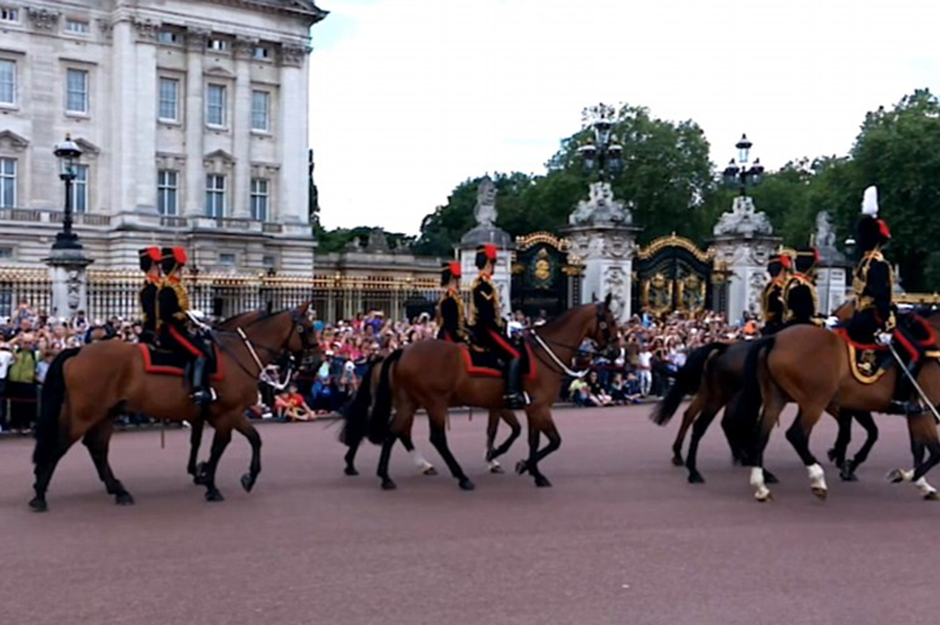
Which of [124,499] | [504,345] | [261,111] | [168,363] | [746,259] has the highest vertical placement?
[261,111]

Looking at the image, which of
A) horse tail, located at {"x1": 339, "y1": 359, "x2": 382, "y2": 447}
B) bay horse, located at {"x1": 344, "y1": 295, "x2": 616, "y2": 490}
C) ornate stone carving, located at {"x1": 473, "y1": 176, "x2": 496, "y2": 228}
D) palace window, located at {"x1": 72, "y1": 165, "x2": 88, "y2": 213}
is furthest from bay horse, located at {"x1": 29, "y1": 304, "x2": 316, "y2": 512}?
palace window, located at {"x1": 72, "y1": 165, "x2": 88, "y2": 213}

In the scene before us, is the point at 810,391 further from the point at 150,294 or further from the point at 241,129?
the point at 241,129

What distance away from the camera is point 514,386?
38.3ft

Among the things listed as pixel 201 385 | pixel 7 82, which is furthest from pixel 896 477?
pixel 7 82

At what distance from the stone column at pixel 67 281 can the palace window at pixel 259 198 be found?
29770mm

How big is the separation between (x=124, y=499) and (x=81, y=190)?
40723mm

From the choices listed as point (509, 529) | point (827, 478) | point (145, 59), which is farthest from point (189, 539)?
point (145, 59)

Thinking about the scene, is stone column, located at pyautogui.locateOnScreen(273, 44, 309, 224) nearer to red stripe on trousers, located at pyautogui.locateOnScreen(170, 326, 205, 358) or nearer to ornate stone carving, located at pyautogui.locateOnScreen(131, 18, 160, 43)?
ornate stone carving, located at pyautogui.locateOnScreen(131, 18, 160, 43)

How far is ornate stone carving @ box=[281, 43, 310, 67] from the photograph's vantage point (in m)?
52.0

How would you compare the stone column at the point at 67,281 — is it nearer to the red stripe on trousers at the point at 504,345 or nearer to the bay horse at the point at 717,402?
the red stripe on trousers at the point at 504,345

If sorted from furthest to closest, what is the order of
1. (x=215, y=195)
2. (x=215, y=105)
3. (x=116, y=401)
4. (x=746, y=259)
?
(x=215, y=195) < (x=215, y=105) < (x=746, y=259) < (x=116, y=401)

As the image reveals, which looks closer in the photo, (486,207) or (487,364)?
(487,364)

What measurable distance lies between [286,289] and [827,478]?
15.3m

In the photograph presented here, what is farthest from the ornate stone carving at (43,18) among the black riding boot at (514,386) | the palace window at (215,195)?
the black riding boot at (514,386)
